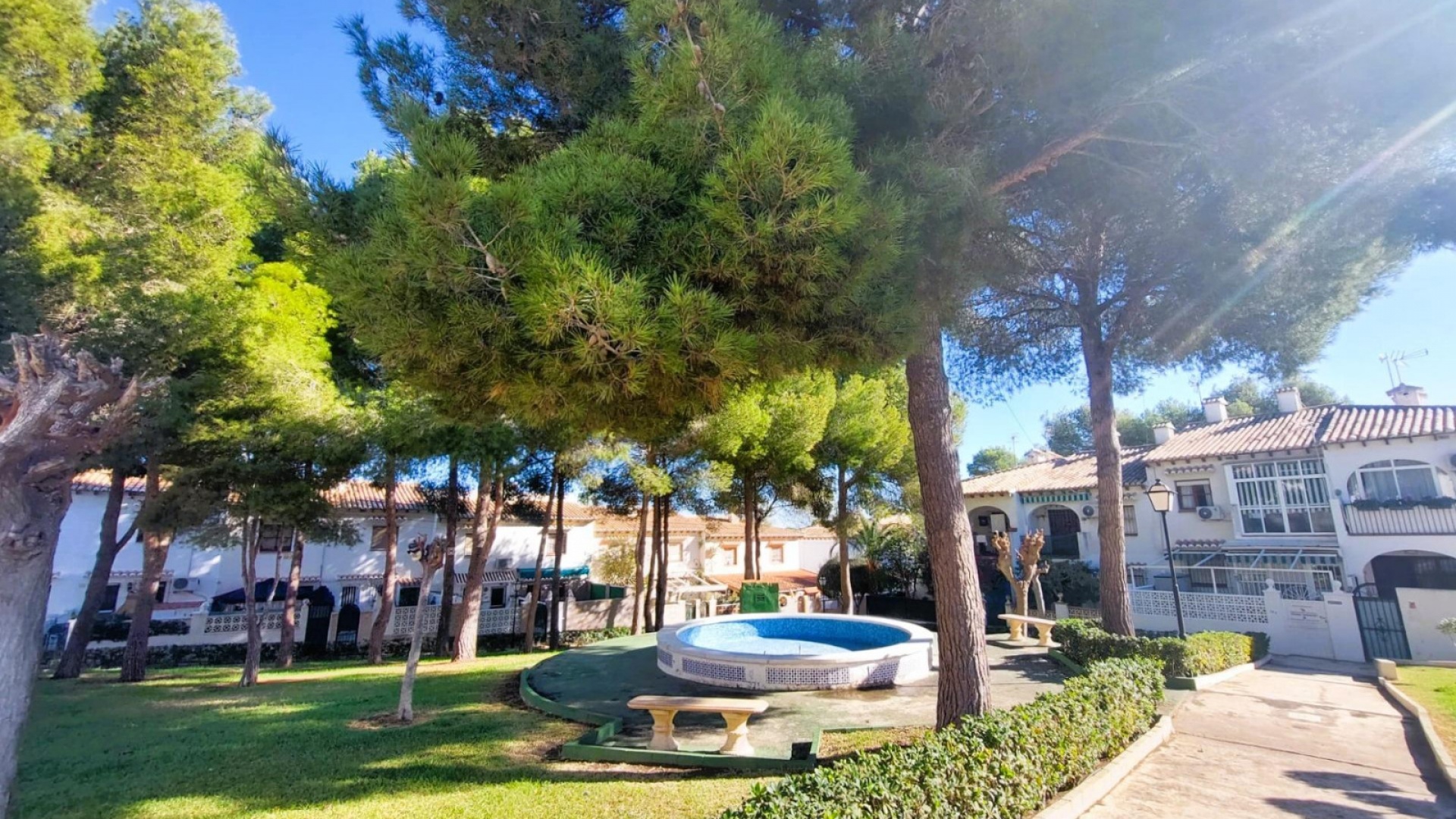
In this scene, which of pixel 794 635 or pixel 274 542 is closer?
pixel 794 635

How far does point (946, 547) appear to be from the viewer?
641cm

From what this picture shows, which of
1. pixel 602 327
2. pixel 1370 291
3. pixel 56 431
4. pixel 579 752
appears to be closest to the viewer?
pixel 602 327

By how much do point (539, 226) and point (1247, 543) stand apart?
22933 mm

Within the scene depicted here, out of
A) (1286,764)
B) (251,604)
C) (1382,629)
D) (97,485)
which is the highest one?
(97,485)

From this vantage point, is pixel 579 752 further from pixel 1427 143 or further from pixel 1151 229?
pixel 1427 143

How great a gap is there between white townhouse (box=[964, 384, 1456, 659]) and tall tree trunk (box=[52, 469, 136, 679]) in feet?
88.2

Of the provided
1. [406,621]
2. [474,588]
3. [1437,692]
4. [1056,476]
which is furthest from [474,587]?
[1056,476]

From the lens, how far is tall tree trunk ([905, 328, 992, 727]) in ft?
20.1

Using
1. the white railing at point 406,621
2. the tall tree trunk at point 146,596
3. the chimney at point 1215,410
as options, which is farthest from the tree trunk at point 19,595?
the chimney at point 1215,410

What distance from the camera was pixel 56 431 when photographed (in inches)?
177

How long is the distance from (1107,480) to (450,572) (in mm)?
16643

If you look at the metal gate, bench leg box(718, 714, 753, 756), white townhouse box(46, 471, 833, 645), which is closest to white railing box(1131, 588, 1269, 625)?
the metal gate

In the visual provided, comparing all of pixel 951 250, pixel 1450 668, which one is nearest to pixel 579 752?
pixel 951 250

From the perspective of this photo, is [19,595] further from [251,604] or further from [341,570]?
[341,570]
